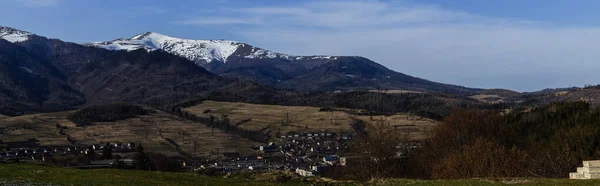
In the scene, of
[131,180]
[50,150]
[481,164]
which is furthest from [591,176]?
[50,150]

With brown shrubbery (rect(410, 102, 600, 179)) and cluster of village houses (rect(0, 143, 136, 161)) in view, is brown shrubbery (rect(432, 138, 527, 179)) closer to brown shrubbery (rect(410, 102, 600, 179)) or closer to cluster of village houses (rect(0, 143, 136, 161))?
brown shrubbery (rect(410, 102, 600, 179))

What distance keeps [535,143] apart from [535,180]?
59614mm

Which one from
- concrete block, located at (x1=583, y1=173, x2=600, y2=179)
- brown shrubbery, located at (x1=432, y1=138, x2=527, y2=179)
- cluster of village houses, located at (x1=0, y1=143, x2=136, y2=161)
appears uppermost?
concrete block, located at (x1=583, y1=173, x2=600, y2=179)

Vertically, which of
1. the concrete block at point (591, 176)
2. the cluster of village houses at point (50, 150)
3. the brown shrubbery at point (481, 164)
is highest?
the concrete block at point (591, 176)

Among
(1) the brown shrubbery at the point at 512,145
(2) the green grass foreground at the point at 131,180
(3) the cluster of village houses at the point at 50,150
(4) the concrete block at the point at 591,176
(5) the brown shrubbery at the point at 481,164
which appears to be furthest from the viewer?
(3) the cluster of village houses at the point at 50,150

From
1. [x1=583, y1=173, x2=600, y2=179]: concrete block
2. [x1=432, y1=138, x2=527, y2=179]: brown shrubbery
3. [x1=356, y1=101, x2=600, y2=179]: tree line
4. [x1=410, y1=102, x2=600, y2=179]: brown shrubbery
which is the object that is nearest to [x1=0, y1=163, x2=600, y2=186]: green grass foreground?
[x1=583, y1=173, x2=600, y2=179]: concrete block

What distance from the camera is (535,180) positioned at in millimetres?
38000

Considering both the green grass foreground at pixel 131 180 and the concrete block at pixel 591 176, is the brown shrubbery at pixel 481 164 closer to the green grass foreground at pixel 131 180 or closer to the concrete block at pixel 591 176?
the concrete block at pixel 591 176

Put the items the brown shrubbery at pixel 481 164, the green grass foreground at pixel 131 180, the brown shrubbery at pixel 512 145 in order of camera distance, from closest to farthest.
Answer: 1. the green grass foreground at pixel 131 180
2. the brown shrubbery at pixel 481 164
3. the brown shrubbery at pixel 512 145

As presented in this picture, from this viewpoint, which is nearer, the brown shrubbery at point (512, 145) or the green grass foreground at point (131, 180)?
the green grass foreground at point (131, 180)

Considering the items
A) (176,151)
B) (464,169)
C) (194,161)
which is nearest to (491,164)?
(464,169)

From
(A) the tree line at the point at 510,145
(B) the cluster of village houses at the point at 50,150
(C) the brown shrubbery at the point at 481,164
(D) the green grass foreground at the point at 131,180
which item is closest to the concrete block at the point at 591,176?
(D) the green grass foreground at the point at 131,180

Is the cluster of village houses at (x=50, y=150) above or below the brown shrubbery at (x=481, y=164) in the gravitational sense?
below

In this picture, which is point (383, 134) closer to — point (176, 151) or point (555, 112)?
point (555, 112)
